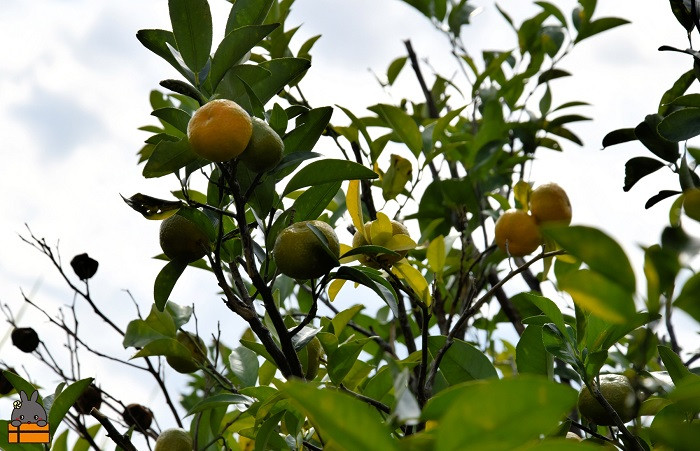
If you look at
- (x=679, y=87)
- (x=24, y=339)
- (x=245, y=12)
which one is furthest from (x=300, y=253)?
(x=24, y=339)

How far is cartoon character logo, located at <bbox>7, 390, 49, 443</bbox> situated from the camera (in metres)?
1.10

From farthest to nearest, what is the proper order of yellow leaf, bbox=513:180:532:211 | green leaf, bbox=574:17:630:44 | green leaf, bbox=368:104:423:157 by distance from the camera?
green leaf, bbox=574:17:630:44 → green leaf, bbox=368:104:423:157 → yellow leaf, bbox=513:180:532:211

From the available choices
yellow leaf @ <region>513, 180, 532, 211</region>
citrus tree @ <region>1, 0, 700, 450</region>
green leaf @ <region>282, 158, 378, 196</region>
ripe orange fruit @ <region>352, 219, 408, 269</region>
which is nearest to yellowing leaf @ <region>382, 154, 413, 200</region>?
citrus tree @ <region>1, 0, 700, 450</region>

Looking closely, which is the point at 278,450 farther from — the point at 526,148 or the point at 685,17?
the point at 526,148

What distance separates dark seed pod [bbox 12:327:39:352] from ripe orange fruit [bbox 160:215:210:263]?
2.80 feet

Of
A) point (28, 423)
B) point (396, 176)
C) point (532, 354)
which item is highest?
point (396, 176)

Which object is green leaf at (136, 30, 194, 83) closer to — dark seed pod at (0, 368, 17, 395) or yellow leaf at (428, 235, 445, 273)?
yellow leaf at (428, 235, 445, 273)

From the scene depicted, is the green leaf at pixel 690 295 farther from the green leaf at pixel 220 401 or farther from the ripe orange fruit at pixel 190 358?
the ripe orange fruit at pixel 190 358

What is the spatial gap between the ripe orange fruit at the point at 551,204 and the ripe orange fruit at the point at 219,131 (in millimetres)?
588

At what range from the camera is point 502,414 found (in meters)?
0.42

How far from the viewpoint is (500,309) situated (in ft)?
6.75

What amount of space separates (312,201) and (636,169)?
0.50 metres

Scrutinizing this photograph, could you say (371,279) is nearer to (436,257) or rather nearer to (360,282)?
(360,282)

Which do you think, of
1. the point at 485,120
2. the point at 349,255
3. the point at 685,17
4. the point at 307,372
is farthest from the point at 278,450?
the point at 485,120
